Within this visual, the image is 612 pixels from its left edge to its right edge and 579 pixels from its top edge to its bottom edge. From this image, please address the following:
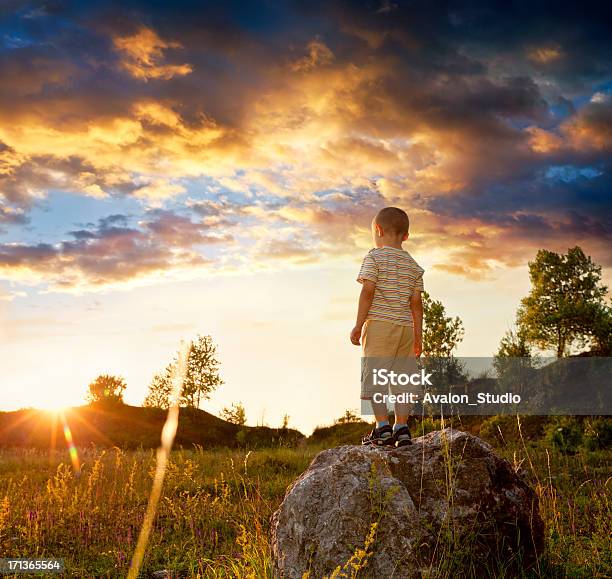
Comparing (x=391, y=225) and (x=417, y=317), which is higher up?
(x=391, y=225)

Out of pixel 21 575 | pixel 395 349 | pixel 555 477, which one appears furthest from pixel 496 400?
pixel 21 575

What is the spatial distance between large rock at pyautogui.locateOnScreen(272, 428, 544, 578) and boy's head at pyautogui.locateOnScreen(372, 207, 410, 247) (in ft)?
7.79

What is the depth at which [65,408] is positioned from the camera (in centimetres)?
2691

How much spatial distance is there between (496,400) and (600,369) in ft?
15.3

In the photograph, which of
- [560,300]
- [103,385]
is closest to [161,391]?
[103,385]

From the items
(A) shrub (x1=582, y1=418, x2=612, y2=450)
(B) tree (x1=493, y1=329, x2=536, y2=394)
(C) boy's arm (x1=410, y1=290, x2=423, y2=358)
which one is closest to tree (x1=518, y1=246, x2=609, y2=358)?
(B) tree (x1=493, y1=329, x2=536, y2=394)

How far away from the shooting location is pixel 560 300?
1325 inches

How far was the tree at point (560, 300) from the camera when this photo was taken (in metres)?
33.3

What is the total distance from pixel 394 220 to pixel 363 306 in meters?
1.10

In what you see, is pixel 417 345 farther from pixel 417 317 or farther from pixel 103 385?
pixel 103 385

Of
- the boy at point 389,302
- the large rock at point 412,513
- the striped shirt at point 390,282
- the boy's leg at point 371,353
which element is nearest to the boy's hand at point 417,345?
the boy at point 389,302

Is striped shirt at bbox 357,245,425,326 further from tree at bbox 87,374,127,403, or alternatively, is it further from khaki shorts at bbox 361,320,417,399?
tree at bbox 87,374,127,403

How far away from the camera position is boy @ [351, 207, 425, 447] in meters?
Result: 6.14

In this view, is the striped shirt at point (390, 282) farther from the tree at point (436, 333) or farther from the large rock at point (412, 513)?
the tree at point (436, 333)
